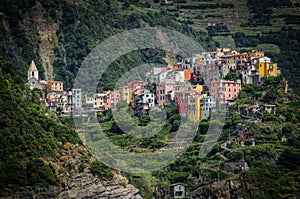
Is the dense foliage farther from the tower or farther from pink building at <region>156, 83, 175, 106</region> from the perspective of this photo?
pink building at <region>156, 83, 175, 106</region>

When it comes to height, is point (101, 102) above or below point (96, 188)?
above

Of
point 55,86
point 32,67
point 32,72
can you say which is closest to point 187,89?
point 55,86

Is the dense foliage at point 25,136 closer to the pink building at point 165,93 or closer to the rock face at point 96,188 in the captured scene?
the rock face at point 96,188

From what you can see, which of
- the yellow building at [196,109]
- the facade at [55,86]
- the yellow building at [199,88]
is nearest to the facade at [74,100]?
the facade at [55,86]

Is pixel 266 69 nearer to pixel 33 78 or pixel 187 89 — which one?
pixel 187 89

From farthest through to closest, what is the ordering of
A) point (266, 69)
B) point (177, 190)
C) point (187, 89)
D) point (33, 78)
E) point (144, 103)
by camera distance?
point (33, 78), point (266, 69), point (187, 89), point (144, 103), point (177, 190)

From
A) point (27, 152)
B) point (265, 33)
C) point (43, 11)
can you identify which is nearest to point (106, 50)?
point (43, 11)
